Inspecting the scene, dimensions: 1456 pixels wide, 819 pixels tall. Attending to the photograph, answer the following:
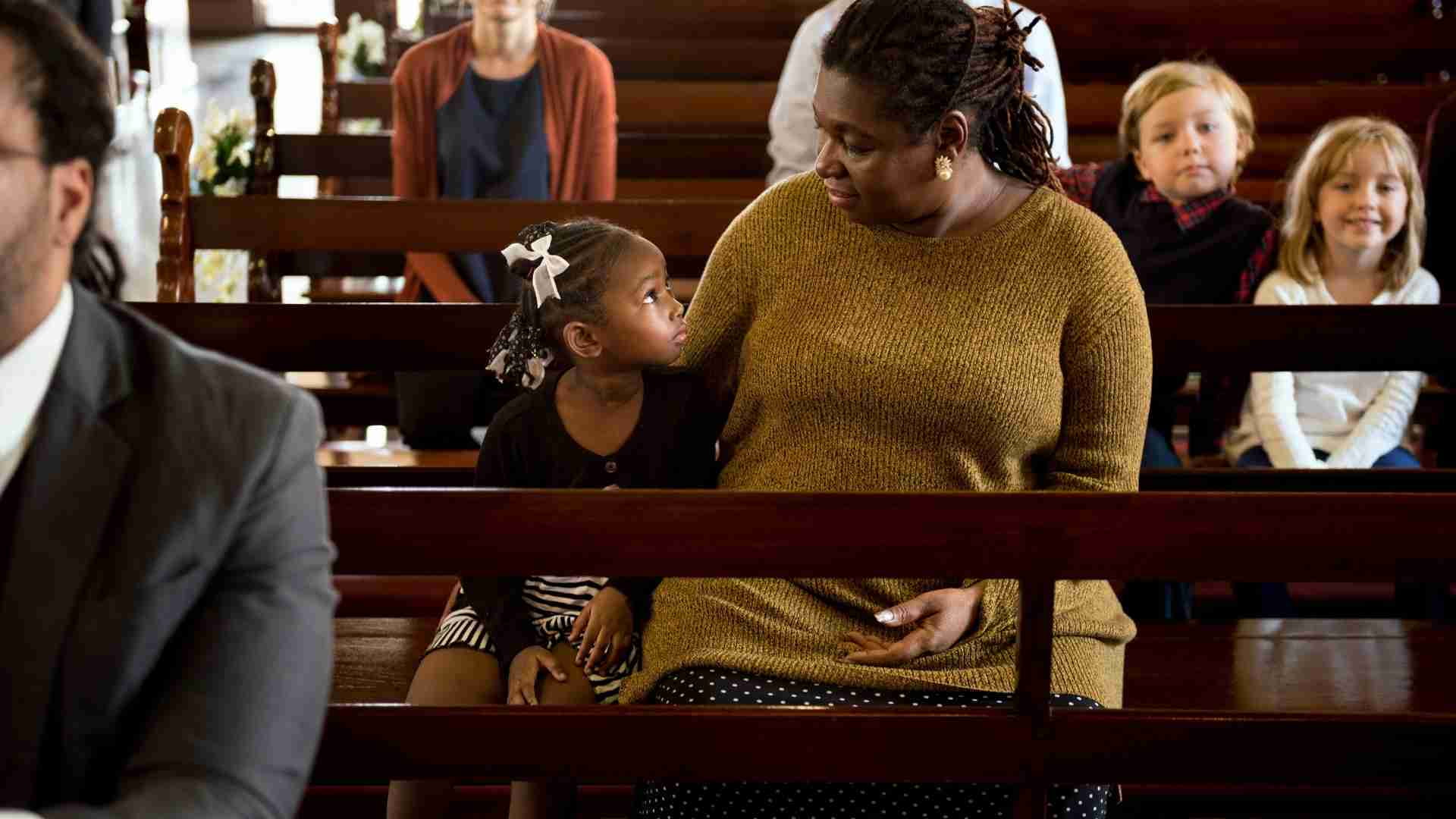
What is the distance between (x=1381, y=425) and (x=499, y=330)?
6.30 feet

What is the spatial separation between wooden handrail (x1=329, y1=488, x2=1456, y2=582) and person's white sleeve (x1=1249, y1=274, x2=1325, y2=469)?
159 centimetres

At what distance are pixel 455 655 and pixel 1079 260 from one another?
94 cm

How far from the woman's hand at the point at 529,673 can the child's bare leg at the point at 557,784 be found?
0.04 ft

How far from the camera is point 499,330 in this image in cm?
261

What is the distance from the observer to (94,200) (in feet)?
3.84

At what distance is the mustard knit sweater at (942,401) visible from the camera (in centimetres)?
197

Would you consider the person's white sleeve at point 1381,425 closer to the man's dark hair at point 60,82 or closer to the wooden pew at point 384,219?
the wooden pew at point 384,219

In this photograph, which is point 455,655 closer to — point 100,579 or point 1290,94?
point 100,579

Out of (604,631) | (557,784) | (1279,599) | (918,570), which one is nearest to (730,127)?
(1279,599)

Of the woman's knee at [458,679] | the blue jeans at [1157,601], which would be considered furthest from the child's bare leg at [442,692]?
the blue jeans at [1157,601]

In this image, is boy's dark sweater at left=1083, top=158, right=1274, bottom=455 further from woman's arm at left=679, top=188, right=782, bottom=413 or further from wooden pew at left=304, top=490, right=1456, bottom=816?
wooden pew at left=304, top=490, right=1456, bottom=816

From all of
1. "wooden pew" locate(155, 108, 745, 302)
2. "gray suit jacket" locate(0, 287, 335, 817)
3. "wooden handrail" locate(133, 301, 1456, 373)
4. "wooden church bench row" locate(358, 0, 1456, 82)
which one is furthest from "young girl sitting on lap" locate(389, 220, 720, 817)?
"wooden church bench row" locate(358, 0, 1456, 82)

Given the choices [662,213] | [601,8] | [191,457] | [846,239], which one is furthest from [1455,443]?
[601,8]

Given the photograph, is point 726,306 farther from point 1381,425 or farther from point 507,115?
point 507,115
